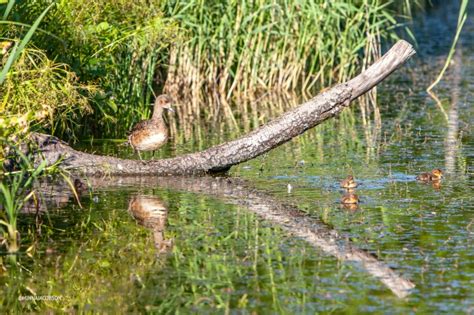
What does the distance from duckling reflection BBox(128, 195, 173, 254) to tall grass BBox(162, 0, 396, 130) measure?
584 centimetres

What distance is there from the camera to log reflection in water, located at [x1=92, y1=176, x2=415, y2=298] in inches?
270

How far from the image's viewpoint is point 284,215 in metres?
8.66

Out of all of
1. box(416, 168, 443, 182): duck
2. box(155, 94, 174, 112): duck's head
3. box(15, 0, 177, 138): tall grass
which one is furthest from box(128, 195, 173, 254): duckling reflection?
box(155, 94, 174, 112): duck's head

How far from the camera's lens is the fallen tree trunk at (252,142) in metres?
9.74

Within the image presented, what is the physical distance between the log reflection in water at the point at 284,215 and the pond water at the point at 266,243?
0.18ft

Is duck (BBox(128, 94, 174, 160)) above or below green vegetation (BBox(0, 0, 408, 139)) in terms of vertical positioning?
below

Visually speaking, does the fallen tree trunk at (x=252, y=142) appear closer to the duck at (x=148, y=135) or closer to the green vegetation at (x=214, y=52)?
the duck at (x=148, y=135)

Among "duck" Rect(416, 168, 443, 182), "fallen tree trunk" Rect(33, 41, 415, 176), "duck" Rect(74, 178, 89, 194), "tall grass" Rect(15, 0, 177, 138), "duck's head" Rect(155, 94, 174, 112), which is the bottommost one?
"duck" Rect(74, 178, 89, 194)

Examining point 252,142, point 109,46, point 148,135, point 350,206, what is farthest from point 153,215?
point 109,46

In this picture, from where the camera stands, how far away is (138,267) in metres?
7.06

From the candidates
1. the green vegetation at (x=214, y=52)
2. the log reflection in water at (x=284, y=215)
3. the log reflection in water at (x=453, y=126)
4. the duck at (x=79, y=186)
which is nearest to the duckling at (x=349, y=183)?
the log reflection in water at (x=284, y=215)

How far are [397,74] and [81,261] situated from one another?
43.3 ft

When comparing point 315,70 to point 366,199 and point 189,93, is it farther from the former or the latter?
point 366,199

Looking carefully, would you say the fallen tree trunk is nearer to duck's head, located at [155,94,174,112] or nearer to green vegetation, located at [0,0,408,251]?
green vegetation, located at [0,0,408,251]
